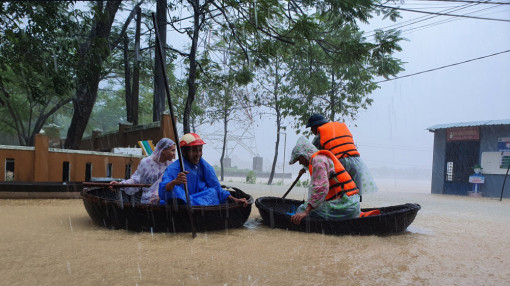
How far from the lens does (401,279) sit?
3156mm

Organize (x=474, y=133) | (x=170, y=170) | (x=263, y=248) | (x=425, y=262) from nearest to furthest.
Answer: (x=425, y=262) → (x=263, y=248) → (x=170, y=170) → (x=474, y=133)

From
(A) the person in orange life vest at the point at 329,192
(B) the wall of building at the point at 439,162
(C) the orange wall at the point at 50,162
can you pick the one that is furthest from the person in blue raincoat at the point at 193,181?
(B) the wall of building at the point at 439,162

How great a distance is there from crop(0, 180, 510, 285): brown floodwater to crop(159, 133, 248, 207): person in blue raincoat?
44 cm

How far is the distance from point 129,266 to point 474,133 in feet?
56.2

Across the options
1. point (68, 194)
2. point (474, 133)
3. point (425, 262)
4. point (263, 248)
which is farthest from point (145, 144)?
point (474, 133)

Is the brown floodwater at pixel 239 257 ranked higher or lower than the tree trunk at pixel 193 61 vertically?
lower

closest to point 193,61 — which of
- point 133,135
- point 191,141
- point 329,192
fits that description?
point 133,135

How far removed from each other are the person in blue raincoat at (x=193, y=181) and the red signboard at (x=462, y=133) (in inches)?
593

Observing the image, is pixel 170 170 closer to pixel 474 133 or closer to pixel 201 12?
pixel 201 12

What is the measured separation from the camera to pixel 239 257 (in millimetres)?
3633

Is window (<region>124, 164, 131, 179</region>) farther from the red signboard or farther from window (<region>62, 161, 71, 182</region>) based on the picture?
the red signboard

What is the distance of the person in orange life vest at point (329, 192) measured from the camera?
4.71 metres

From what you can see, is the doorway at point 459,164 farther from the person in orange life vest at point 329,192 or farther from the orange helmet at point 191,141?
the orange helmet at point 191,141

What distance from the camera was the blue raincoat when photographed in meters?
4.50
